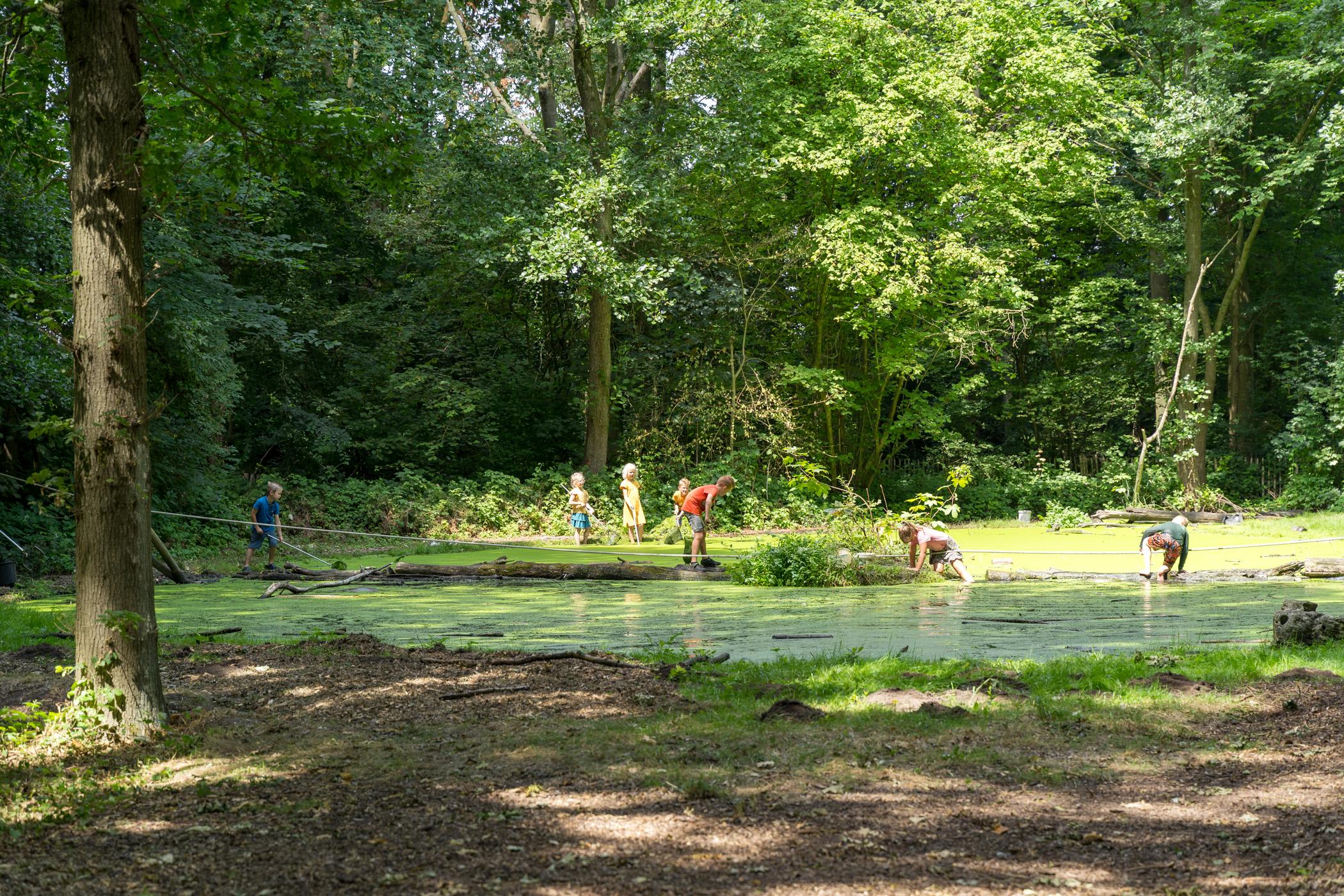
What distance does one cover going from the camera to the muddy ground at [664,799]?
3686 millimetres

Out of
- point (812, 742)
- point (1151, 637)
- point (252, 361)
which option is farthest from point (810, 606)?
point (252, 361)

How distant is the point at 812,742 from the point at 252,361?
22.6m

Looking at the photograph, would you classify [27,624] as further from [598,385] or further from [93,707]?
[598,385]

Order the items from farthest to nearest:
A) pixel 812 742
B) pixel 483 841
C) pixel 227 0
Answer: pixel 227 0
pixel 812 742
pixel 483 841

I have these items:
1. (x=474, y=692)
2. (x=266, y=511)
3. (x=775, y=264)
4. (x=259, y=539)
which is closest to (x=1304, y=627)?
(x=474, y=692)

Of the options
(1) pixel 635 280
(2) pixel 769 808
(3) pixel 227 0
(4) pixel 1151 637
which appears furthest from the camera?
(1) pixel 635 280

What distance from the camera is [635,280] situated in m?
22.2

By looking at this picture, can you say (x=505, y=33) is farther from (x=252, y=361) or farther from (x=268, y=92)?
(x=268, y=92)

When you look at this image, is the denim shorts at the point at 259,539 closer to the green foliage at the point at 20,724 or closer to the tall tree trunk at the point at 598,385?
the tall tree trunk at the point at 598,385

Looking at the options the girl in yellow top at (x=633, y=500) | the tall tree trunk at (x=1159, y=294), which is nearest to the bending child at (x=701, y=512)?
the girl in yellow top at (x=633, y=500)

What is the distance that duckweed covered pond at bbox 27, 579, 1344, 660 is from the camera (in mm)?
8656

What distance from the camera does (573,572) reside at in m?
14.8

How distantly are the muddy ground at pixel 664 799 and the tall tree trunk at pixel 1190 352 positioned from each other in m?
22.8

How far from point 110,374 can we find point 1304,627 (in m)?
7.62
